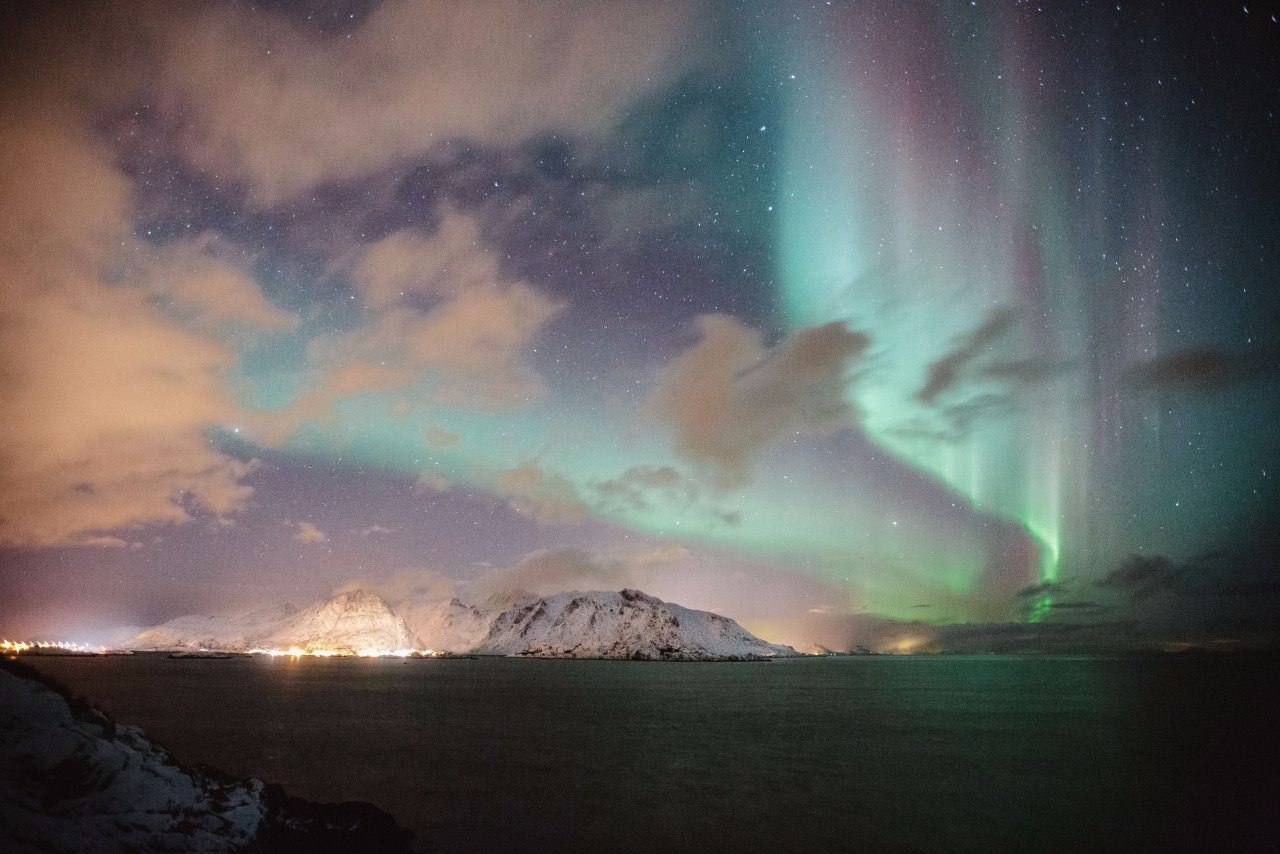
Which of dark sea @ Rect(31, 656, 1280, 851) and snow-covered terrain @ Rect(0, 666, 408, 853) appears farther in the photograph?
dark sea @ Rect(31, 656, 1280, 851)

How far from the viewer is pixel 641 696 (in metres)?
98.2

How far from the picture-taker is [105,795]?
45.8 ft

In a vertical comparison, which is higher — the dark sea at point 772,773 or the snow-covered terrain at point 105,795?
the snow-covered terrain at point 105,795

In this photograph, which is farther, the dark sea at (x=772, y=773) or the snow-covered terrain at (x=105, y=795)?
the dark sea at (x=772, y=773)

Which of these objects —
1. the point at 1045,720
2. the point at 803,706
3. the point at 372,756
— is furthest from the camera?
the point at 803,706

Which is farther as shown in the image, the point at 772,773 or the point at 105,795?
the point at 772,773

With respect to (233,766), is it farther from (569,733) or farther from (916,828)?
(916,828)

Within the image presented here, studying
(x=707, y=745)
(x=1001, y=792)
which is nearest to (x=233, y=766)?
(x=707, y=745)

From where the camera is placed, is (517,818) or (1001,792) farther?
(1001,792)

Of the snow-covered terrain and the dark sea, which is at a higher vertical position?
the snow-covered terrain

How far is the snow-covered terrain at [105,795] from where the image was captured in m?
12.5

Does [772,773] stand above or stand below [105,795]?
below

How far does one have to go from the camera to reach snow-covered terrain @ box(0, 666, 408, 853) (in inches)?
491

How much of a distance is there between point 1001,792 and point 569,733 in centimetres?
3210
